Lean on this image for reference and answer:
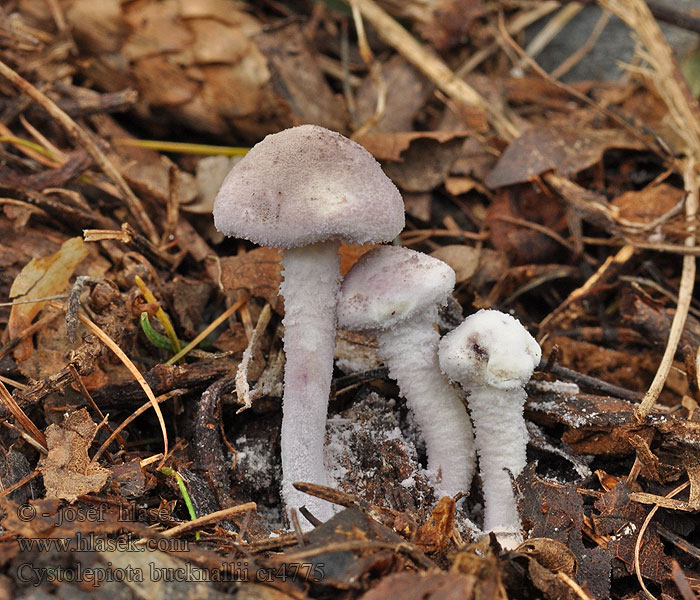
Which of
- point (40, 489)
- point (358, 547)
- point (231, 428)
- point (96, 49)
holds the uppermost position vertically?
point (96, 49)

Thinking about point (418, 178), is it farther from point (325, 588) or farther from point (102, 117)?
point (325, 588)

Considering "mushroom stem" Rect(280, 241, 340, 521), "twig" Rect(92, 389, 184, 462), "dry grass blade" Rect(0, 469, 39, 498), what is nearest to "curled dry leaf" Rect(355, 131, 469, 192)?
"mushroom stem" Rect(280, 241, 340, 521)

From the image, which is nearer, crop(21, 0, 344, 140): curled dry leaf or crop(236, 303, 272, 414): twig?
crop(236, 303, 272, 414): twig

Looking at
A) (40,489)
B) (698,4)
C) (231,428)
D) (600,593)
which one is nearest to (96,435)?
(40,489)

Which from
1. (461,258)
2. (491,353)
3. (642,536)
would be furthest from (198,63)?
(642,536)

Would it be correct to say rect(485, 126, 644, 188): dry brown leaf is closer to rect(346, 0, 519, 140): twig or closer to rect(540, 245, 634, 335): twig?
rect(346, 0, 519, 140): twig

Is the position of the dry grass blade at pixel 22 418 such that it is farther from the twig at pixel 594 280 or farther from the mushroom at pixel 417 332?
the twig at pixel 594 280
